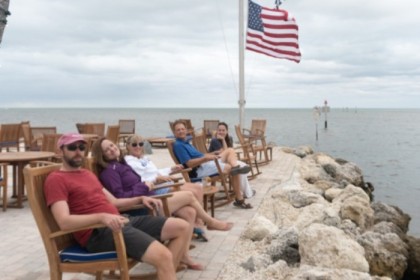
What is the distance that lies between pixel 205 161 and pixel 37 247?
2164 millimetres

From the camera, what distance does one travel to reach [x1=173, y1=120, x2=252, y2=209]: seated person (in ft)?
19.0

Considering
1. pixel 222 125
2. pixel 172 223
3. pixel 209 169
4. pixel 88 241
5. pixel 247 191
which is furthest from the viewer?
pixel 222 125

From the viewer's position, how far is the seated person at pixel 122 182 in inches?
151

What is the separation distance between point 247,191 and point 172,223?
12.0 feet

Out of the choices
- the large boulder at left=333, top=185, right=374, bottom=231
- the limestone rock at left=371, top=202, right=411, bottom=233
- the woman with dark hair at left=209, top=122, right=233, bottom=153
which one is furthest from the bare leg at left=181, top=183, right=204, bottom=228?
the limestone rock at left=371, top=202, right=411, bottom=233

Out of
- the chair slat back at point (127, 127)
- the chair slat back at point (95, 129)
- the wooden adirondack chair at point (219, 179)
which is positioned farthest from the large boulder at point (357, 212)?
the chair slat back at point (127, 127)

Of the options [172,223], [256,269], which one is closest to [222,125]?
[256,269]

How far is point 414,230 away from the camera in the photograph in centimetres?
988

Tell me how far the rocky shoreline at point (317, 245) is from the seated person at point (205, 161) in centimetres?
44

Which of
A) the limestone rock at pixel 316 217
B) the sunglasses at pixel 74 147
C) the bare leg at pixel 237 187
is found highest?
the sunglasses at pixel 74 147

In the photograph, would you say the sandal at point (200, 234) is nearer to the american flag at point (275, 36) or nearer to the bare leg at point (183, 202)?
the bare leg at point (183, 202)

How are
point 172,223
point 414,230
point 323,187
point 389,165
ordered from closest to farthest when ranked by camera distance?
point 172,223
point 323,187
point 414,230
point 389,165

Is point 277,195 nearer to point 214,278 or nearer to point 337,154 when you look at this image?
point 214,278

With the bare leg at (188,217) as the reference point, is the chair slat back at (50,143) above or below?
above
